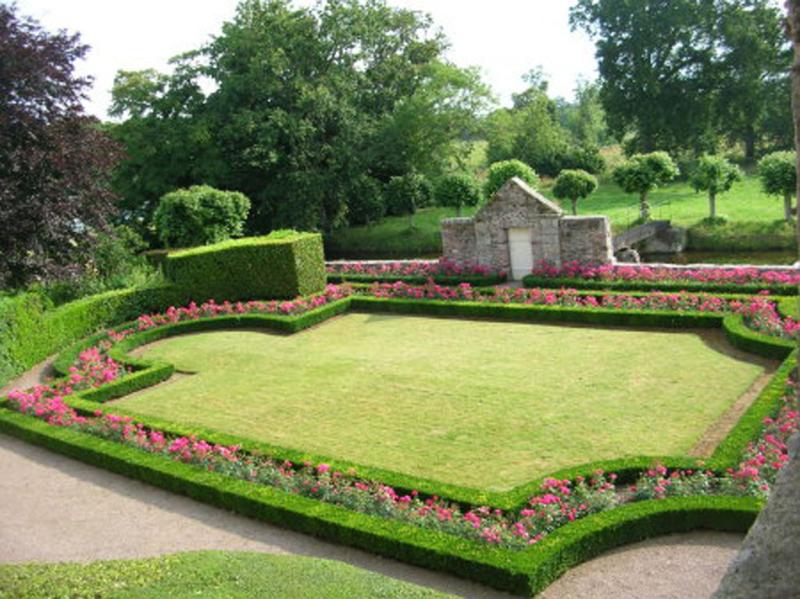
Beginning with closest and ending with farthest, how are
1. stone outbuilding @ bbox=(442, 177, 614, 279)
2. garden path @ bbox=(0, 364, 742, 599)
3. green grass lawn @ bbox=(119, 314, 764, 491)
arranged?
garden path @ bbox=(0, 364, 742, 599) → green grass lawn @ bbox=(119, 314, 764, 491) → stone outbuilding @ bbox=(442, 177, 614, 279)

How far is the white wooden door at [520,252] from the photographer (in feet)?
71.6

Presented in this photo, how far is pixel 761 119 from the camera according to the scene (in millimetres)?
41969

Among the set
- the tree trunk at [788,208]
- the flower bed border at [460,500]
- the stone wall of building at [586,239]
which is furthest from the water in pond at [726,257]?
the flower bed border at [460,500]

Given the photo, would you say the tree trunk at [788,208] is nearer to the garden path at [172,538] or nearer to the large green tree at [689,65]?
the large green tree at [689,65]

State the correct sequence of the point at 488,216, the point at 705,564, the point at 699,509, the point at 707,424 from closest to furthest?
the point at 705,564 → the point at 699,509 → the point at 707,424 → the point at 488,216

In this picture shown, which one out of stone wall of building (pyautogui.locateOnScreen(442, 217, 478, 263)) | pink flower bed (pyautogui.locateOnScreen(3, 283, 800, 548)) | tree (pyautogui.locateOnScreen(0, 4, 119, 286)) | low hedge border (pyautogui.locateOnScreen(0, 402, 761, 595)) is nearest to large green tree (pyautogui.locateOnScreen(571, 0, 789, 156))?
stone wall of building (pyautogui.locateOnScreen(442, 217, 478, 263))

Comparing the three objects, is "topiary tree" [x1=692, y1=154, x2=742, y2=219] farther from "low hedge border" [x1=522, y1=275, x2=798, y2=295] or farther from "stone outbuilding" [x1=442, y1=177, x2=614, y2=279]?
"low hedge border" [x1=522, y1=275, x2=798, y2=295]

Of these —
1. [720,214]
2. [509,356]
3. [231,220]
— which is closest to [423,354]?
[509,356]

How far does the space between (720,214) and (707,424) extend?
2299 cm

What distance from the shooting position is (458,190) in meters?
32.3

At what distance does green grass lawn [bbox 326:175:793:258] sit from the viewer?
32781 millimetres

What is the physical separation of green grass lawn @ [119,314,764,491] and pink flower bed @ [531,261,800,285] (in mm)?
3324

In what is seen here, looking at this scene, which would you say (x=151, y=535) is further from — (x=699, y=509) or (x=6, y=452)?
(x=699, y=509)

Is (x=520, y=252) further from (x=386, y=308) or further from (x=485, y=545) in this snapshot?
(x=485, y=545)
